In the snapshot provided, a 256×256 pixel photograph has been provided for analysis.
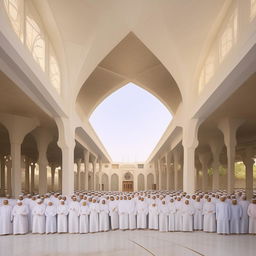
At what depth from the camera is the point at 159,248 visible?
8141mm

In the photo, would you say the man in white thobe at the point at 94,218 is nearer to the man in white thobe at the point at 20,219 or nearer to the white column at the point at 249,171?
the man in white thobe at the point at 20,219

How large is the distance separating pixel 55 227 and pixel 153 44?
8.71 metres

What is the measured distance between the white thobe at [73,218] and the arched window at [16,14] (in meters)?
5.57

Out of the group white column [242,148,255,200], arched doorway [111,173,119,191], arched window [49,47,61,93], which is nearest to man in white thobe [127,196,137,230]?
arched window [49,47,61,93]

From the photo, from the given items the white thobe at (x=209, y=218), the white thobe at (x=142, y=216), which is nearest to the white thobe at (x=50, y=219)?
the white thobe at (x=142, y=216)

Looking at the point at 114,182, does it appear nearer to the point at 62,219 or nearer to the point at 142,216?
the point at 142,216

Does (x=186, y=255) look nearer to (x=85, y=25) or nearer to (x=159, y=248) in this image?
(x=159, y=248)

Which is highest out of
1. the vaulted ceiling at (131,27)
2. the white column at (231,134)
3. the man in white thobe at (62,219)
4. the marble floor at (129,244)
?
the vaulted ceiling at (131,27)

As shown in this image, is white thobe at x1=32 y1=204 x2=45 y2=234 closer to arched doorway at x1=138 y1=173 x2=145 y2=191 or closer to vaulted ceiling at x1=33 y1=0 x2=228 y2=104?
vaulted ceiling at x1=33 y1=0 x2=228 y2=104

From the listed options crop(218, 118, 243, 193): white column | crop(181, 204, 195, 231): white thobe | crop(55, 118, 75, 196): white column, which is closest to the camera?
crop(181, 204, 195, 231): white thobe

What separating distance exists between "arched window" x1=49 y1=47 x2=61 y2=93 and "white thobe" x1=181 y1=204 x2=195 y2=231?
6.81 m

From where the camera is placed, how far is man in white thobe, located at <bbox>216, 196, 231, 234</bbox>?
33.3ft

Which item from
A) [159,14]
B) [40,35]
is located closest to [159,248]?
[40,35]

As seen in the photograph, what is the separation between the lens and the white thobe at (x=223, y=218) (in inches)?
400
